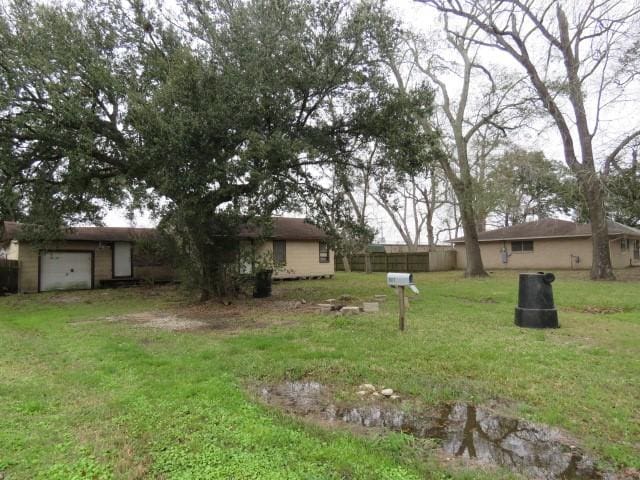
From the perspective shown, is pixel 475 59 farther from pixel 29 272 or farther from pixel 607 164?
pixel 29 272

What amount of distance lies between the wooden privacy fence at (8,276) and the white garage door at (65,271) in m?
0.82

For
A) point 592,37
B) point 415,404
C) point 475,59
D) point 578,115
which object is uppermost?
point 475,59

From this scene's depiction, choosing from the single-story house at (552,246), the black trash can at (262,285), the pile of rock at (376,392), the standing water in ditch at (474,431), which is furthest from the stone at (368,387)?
the single-story house at (552,246)

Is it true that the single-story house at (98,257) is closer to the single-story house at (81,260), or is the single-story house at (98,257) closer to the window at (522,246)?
the single-story house at (81,260)

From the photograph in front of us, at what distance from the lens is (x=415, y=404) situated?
3.91 metres

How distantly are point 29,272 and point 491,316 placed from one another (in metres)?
16.2

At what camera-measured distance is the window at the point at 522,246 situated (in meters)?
Answer: 25.0

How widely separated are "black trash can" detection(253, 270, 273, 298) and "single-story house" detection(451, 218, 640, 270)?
18.4m

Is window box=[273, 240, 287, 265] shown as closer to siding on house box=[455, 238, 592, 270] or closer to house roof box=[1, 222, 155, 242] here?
house roof box=[1, 222, 155, 242]

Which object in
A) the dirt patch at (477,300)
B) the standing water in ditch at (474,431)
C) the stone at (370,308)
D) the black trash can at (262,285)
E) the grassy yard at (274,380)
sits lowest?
the standing water in ditch at (474,431)

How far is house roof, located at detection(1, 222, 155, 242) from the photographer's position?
15961mm

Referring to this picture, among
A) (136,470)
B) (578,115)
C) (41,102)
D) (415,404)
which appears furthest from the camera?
(578,115)

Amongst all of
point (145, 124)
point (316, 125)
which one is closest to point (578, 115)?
point (316, 125)

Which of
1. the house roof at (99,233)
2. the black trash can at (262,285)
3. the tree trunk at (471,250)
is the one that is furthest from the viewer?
the tree trunk at (471,250)
